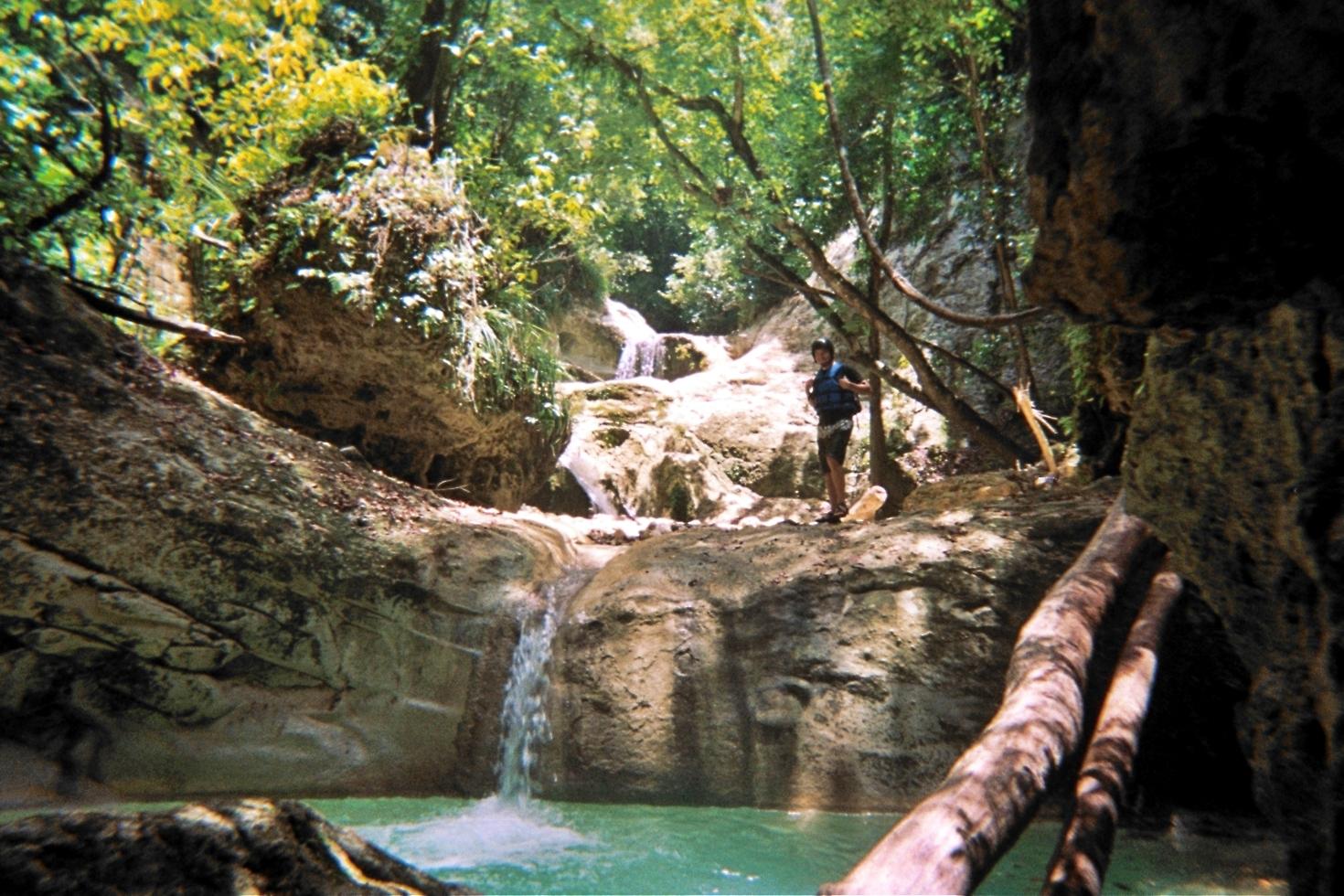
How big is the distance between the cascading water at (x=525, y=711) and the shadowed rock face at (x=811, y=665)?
0.39ft

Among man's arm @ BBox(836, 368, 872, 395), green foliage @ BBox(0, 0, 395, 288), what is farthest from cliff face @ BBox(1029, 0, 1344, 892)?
man's arm @ BBox(836, 368, 872, 395)

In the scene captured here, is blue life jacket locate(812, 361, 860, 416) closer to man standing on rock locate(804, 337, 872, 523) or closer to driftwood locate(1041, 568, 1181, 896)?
man standing on rock locate(804, 337, 872, 523)

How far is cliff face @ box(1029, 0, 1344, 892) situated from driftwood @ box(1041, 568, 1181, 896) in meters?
0.48

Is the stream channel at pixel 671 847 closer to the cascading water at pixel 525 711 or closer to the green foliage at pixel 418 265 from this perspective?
the cascading water at pixel 525 711

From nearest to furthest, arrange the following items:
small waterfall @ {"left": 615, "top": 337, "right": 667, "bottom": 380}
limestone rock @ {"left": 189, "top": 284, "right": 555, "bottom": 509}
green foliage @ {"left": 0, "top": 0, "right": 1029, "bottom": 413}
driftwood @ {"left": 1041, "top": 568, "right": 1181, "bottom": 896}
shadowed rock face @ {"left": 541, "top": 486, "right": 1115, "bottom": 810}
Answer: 1. driftwood @ {"left": 1041, "top": 568, "right": 1181, "bottom": 896}
2. shadowed rock face @ {"left": 541, "top": 486, "right": 1115, "bottom": 810}
3. green foliage @ {"left": 0, "top": 0, "right": 1029, "bottom": 413}
4. limestone rock @ {"left": 189, "top": 284, "right": 555, "bottom": 509}
5. small waterfall @ {"left": 615, "top": 337, "right": 667, "bottom": 380}

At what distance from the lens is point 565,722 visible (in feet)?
16.9

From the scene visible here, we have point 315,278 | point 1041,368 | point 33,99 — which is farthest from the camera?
point 1041,368

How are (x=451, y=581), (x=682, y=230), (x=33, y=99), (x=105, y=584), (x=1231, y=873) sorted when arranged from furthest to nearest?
1. (x=682, y=230)
2. (x=451, y=581)
3. (x=33, y=99)
4. (x=105, y=584)
5. (x=1231, y=873)

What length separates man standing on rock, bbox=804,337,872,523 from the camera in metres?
7.73

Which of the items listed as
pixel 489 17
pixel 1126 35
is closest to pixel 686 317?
pixel 489 17

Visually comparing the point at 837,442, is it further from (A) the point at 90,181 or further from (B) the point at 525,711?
(A) the point at 90,181

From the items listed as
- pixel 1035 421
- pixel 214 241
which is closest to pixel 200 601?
pixel 214 241

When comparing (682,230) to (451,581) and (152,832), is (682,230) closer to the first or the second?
(451,581)

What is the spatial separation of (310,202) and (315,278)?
0.92 meters
